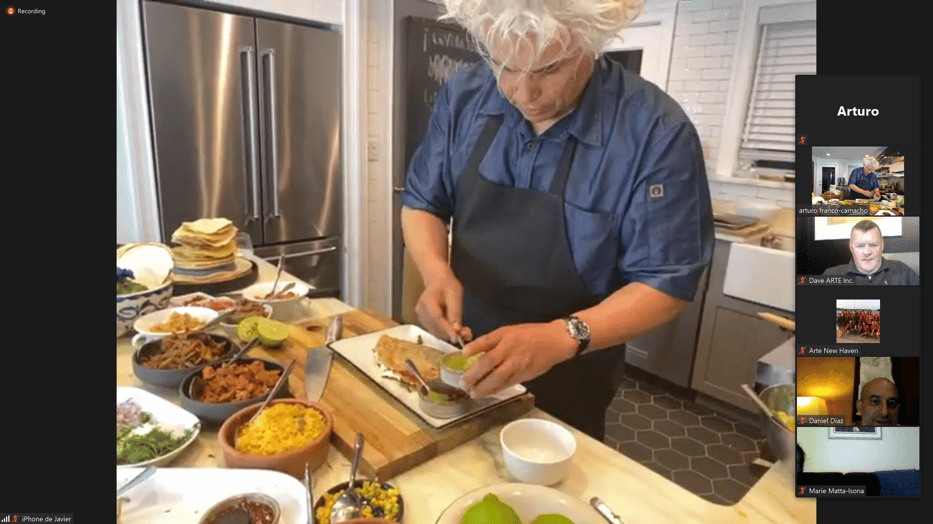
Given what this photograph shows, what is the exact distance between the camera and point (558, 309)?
153 centimetres

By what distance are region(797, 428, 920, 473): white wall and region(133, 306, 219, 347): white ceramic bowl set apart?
1.35 m

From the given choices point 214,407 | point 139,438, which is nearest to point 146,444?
point 139,438

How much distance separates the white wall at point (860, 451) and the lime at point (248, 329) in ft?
4.02

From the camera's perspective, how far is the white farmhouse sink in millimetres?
2793

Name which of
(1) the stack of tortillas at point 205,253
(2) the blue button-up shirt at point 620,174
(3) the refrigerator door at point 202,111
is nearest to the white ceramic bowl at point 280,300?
(1) the stack of tortillas at point 205,253

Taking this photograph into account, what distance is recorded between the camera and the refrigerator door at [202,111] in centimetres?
281

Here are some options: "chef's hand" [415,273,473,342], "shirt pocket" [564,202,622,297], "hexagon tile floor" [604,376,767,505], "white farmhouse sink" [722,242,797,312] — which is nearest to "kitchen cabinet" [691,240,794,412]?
"white farmhouse sink" [722,242,797,312]

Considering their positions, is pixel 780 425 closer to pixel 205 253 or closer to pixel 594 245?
pixel 594 245

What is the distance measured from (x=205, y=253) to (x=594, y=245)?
4.48 ft

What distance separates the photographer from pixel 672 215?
1.33m

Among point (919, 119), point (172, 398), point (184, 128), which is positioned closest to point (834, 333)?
point (919, 119)

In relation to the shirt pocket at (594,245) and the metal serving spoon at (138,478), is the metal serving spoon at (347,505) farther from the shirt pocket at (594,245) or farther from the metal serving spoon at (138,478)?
the shirt pocket at (594,245)
